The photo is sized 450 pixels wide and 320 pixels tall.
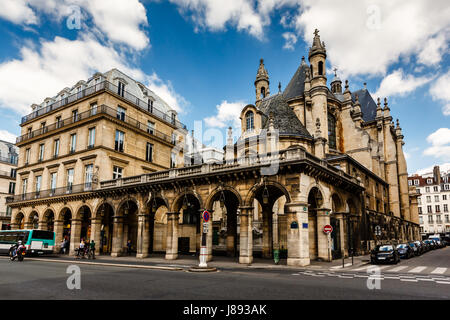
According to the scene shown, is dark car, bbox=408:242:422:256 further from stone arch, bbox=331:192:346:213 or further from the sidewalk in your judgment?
the sidewalk

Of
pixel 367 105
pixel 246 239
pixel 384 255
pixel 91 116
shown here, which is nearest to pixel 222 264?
pixel 246 239

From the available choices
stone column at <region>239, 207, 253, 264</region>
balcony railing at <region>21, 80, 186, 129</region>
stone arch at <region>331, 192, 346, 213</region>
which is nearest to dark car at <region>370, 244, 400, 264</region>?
stone arch at <region>331, 192, 346, 213</region>

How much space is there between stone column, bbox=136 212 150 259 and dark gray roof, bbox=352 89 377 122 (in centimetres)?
3801

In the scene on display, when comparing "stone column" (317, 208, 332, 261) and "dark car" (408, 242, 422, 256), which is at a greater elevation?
"stone column" (317, 208, 332, 261)

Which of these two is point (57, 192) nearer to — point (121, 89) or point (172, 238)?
point (121, 89)

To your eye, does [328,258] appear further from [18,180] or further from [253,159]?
[18,180]

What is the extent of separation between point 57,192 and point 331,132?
32.8 m

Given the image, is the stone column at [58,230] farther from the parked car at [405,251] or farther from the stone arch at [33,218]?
the parked car at [405,251]

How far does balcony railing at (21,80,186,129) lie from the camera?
31828mm

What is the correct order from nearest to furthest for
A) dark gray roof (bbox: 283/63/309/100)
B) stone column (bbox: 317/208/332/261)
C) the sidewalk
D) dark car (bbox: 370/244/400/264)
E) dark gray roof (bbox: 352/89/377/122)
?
the sidewalk
dark car (bbox: 370/244/400/264)
stone column (bbox: 317/208/332/261)
dark gray roof (bbox: 283/63/309/100)
dark gray roof (bbox: 352/89/377/122)

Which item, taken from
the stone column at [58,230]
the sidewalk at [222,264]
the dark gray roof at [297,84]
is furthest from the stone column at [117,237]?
the dark gray roof at [297,84]

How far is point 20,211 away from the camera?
36.4 m
